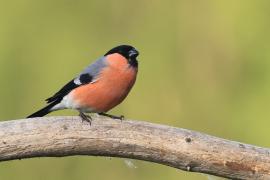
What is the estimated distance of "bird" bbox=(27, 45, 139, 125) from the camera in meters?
2.80

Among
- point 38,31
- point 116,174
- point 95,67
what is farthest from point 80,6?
point 95,67

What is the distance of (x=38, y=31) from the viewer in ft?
15.8

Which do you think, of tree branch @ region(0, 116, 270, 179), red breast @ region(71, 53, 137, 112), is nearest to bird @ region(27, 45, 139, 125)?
red breast @ region(71, 53, 137, 112)

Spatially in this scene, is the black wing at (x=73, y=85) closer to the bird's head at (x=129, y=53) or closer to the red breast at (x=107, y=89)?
the red breast at (x=107, y=89)

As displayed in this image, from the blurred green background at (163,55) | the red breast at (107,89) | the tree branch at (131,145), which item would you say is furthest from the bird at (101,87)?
the blurred green background at (163,55)

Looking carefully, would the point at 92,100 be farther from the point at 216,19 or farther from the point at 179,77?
the point at 216,19

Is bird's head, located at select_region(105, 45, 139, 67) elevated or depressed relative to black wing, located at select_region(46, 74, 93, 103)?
elevated

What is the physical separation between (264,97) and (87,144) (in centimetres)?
254

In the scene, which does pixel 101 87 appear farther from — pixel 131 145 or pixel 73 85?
pixel 131 145

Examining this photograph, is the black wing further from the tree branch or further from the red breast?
the tree branch

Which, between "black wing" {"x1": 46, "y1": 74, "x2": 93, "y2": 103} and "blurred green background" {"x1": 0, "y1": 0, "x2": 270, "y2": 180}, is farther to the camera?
"blurred green background" {"x1": 0, "y1": 0, "x2": 270, "y2": 180}

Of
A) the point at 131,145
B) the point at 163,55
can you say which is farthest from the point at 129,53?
the point at 163,55

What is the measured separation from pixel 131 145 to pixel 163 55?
2283mm

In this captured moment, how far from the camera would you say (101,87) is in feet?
9.21
